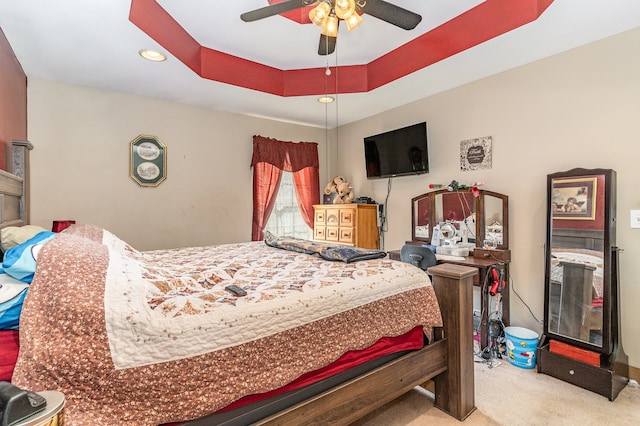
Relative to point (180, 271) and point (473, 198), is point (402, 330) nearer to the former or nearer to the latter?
point (180, 271)

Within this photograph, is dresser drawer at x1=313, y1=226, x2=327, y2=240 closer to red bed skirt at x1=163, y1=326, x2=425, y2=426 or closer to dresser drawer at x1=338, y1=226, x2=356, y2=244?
dresser drawer at x1=338, y1=226, x2=356, y2=244

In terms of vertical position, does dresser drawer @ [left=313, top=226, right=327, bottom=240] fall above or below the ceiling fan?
below

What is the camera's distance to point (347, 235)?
157 inches

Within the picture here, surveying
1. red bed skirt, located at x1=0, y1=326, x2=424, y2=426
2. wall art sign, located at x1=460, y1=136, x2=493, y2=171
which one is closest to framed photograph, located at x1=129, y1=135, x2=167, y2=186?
red bed skirt, located at x1=0, y1=326, x2=424, y2=426

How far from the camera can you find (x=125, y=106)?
10.8ft

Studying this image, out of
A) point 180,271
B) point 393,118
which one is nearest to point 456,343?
point 180,271

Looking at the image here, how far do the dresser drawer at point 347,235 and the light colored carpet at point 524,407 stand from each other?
6.59ft

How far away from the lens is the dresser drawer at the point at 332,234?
4.14 meters

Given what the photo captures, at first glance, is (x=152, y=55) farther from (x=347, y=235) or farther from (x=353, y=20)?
(x=347, y=235)

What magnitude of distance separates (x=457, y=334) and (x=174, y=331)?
1.50 m

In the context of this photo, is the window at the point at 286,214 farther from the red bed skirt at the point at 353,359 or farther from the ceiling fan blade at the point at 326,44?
the red bed skirt at the point at 353,359

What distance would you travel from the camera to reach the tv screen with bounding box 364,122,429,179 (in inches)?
137

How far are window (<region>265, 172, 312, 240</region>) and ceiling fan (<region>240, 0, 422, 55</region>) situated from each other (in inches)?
109

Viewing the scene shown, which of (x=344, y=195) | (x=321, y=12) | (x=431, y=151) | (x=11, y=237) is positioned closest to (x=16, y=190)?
(x=11, y=237)
